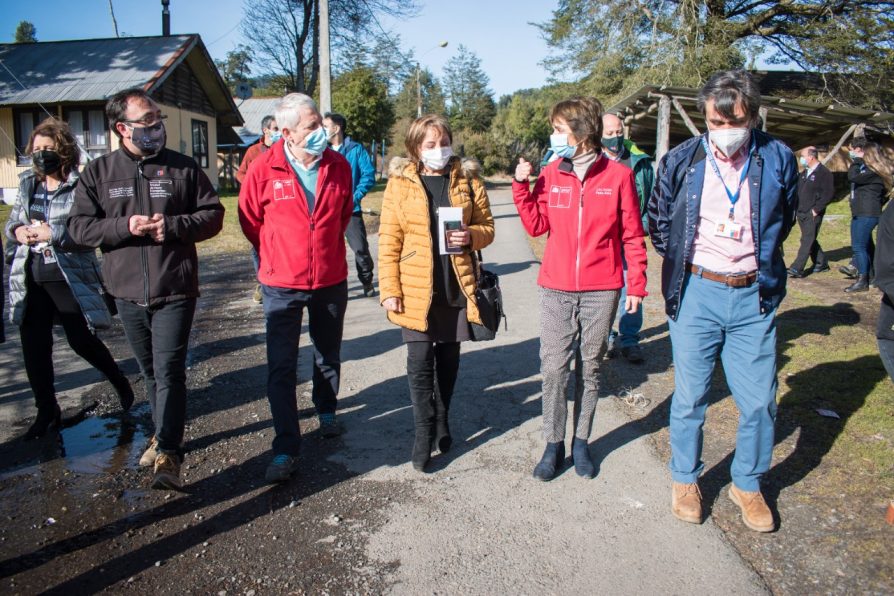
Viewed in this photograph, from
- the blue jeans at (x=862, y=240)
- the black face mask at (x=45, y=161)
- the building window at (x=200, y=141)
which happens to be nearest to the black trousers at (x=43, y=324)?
the black face mask at (x=45, y=161)

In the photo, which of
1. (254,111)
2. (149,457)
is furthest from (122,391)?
(254,111)

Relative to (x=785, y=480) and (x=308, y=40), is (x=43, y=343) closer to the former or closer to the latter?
(x=785, y=480)

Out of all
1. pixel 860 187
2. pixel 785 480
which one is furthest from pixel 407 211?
pixel 860 187

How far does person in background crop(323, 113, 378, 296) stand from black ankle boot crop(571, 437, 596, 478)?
356 cm

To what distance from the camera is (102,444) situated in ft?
14.0

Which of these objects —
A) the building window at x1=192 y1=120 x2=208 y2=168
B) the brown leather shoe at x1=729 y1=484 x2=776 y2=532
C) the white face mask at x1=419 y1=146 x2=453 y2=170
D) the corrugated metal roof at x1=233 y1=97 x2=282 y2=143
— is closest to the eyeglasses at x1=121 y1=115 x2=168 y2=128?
the white face mask at x1=419 y1=146 x2=453 y2=170

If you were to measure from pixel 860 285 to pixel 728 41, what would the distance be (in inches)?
723

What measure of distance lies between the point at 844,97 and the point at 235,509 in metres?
26.8

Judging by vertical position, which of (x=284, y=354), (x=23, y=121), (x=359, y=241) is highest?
(x=23, y=121)

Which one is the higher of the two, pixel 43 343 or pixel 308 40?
pixel 308 40

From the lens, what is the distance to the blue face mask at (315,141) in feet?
12.3

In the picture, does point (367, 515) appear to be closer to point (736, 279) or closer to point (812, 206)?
point (736, 279)

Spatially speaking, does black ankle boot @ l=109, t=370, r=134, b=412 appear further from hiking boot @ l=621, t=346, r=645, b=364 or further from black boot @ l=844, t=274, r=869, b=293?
black boot @ l=844, t=274, r=869, b=293

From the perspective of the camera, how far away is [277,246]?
3783 millimetres
